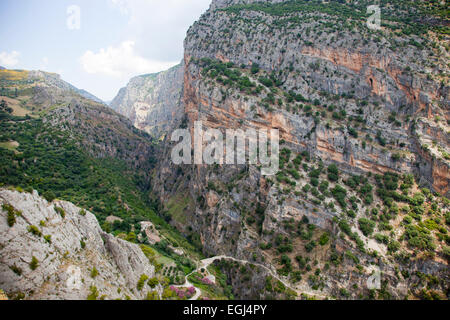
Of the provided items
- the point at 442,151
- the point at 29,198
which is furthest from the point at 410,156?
the point at 29,198

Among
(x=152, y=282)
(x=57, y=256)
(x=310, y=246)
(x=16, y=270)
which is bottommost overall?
(x=310, y=246)

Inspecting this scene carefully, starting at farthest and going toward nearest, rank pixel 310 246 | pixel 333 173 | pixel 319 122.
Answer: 1. pixel 319 122
2. pixel 333 173
3. pixel 310 246

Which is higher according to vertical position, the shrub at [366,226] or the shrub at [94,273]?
the shrub at [94,273]

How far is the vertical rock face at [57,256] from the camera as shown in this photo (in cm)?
2694

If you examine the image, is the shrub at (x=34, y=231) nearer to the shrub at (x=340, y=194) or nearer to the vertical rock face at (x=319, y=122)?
the vertical rock face at (x=319, y=122)

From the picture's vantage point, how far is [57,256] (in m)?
30.7

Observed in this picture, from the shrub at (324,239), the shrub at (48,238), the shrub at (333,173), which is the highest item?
the shrub at (333,173)

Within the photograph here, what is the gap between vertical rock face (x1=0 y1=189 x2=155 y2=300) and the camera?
88.4 feet

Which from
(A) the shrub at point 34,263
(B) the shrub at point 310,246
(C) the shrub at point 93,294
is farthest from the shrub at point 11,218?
(B) the shrub at point 310,246

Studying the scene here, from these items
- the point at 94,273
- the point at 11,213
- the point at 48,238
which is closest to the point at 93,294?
the point at 94,273

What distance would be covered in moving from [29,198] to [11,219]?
463 centimetres

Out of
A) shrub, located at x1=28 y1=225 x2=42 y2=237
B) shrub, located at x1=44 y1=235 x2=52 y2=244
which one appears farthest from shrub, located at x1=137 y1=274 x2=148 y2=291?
shrub, located at x1=28 y1=225 x2=42 y2=237

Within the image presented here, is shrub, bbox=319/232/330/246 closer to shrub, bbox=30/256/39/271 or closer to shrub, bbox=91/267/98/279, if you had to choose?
shrub, bbox=91/267/98/279

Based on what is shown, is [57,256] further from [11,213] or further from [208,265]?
[208,265]
